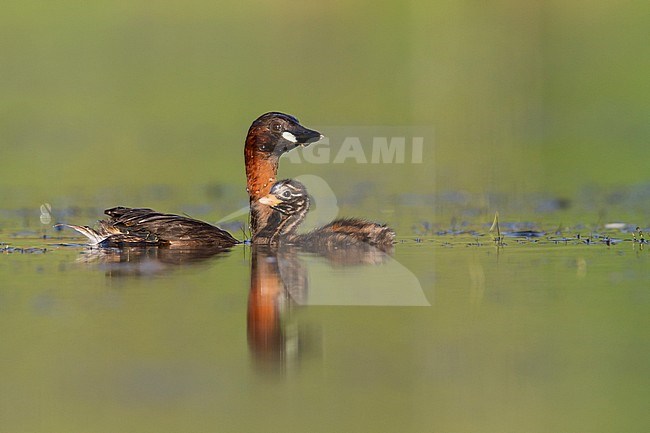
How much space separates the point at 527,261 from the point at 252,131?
7.79ft

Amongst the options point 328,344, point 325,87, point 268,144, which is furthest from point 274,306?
point 325,87

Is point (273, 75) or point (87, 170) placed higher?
point (273, 75)

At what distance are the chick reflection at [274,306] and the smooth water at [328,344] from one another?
0.04 feet

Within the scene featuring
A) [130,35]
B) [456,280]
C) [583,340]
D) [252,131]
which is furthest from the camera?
[130,35]

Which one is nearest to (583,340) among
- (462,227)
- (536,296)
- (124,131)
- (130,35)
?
(536,296)

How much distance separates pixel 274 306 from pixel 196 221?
8.41 ft

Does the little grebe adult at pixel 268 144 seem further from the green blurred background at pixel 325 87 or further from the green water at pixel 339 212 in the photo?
the green blurred background at pixel 325 87

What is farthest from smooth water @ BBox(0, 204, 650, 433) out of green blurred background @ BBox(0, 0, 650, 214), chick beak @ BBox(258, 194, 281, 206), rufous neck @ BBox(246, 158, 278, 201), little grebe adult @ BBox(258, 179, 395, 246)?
green blurred background @ BBox(0, 0, 650, 214)

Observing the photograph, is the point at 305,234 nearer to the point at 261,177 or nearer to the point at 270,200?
the point at 270,200

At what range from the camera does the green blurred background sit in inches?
505

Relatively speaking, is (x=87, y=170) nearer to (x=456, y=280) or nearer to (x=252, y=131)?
(x=252, y=131)

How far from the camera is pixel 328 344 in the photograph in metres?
5.82

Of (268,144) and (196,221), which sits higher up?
(268,144)

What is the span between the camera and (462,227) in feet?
31.1
